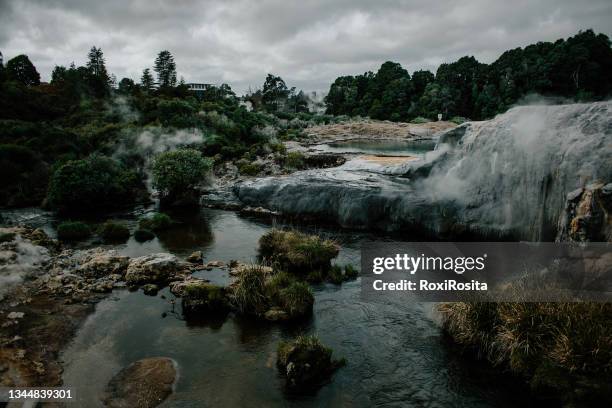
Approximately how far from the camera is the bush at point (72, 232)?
2328cm

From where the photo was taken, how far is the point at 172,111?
52844 millimetres

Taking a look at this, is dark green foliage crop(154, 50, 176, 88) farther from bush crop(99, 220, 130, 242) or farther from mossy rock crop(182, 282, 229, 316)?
mossy rock crop(182, 282, 229, 316)

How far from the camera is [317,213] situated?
26609 millimetres

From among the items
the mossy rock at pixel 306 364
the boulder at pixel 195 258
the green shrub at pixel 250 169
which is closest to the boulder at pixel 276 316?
the mossy rock at pixel 306 364

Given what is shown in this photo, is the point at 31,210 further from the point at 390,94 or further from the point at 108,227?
the point at 390,94

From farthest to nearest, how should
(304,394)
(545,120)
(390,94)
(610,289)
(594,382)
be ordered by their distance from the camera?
(390,94)
(545,120)
(610,289)
(304,394)
(594,382)

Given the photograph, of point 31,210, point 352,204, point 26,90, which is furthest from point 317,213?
point 26,90

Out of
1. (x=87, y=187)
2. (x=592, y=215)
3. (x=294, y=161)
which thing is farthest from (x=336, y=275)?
(x=294, y=161)

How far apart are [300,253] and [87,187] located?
18629 millimetres

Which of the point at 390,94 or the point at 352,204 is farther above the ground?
the point at 390,94

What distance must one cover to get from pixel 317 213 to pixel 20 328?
56.0 feet

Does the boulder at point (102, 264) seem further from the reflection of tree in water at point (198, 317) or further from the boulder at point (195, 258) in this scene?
the reflection of tree in water at point (198, 317)

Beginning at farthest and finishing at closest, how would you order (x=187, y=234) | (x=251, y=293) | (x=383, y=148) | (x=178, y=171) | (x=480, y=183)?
(x=383, y=148)
(x=178, y=171)
(x=187, y=234)
(x=480, y=183)
(x=251, y=293)

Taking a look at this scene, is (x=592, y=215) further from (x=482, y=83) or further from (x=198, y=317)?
(x=482, y=83)
